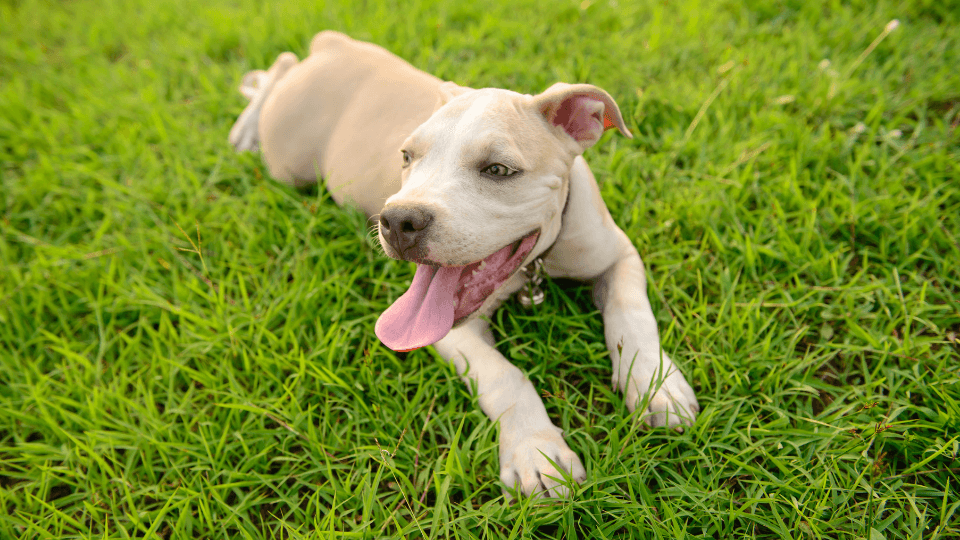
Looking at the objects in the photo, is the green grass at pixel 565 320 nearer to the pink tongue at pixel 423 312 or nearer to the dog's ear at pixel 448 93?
the pink tongue at pixel 423 312

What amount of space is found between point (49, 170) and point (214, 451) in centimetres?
338

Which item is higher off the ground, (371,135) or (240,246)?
(371,135)

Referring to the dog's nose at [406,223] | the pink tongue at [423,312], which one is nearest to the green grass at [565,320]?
the pink tongue at [423,312]

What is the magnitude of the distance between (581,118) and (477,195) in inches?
26.8

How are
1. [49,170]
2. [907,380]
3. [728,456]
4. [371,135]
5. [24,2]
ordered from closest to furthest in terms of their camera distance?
[728,456]
[907,380]
[371,135]
[49,170]
[24,2]

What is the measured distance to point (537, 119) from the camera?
237 cm

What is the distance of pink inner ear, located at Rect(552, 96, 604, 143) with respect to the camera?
2.35 meters

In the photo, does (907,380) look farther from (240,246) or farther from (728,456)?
(240,246)

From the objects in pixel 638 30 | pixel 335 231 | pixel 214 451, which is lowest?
pixel 214 451

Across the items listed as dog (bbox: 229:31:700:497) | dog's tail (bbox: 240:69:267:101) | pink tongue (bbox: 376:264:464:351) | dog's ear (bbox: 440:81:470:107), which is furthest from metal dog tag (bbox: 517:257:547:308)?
dog's tail (bbox: 240:69:267:101)

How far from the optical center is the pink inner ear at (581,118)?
2.35 meters

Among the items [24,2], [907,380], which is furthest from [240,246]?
[24,2]

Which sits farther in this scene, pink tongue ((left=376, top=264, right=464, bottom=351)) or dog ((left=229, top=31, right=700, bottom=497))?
pink tongue ((left=376, top=264, right=464, bottom=351))

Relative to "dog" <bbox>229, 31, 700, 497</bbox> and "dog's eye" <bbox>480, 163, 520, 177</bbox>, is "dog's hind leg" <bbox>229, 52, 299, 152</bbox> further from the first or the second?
"dog's eye" <bbox>480, 163, 520, 177</bbox>
